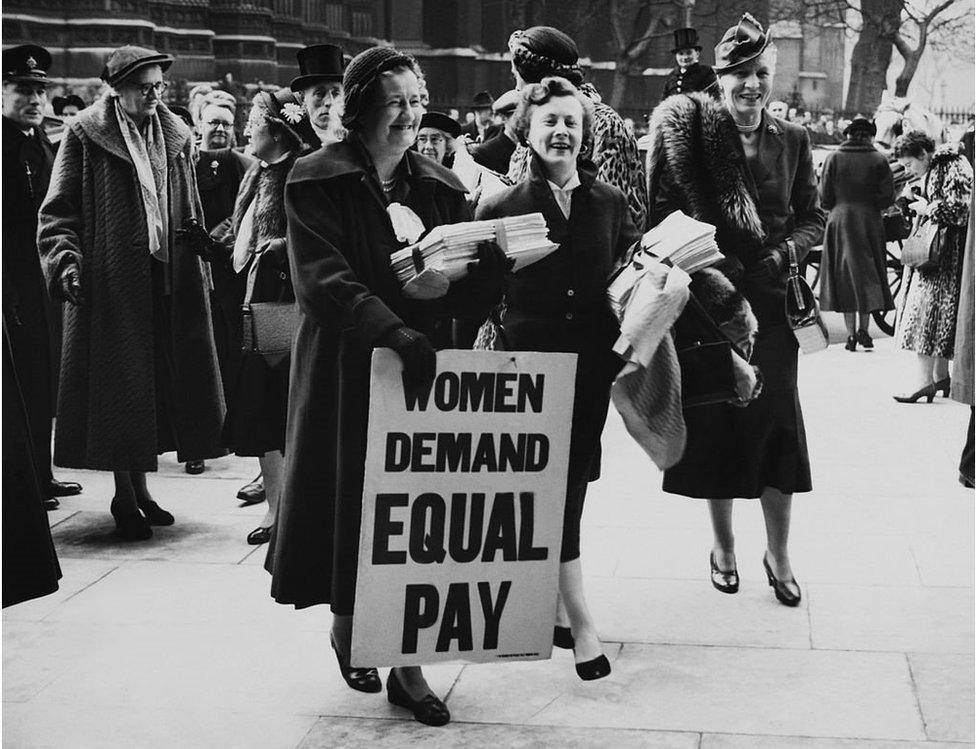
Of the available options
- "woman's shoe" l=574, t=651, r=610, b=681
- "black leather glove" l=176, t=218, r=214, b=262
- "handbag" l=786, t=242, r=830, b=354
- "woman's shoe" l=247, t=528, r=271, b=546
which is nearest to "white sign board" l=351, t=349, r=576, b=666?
"woman's shoe" l=574, t=651, r=610, b=681

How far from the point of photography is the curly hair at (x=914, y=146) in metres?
9.50

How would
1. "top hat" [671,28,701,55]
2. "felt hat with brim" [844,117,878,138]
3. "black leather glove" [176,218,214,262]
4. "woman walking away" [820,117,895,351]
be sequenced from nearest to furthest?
"black leather glove" [176,218,214,262], "top hat" [671,28,701,55], "felt hat with brim" [844,117,878,138], "woman walking away" [820,117,895,351]

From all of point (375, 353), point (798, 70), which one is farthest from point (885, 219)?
point (798, 70)

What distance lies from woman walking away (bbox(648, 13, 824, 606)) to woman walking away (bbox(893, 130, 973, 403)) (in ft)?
11.7

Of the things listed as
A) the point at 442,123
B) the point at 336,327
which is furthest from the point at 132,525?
the point at 442,123

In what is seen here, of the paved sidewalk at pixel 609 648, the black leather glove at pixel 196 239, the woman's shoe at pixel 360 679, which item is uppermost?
the black leather glove at pixel 196 239

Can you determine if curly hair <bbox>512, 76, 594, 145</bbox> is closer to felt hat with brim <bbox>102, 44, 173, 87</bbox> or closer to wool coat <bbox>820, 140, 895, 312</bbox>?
felt hat with brim <bbox>102, 44, 173, 87</bbox>

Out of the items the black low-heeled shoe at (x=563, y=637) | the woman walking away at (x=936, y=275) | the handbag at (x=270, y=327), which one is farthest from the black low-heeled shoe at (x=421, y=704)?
the woman walking away at (x=936, y=275)

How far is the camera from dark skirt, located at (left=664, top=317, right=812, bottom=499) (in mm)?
5168

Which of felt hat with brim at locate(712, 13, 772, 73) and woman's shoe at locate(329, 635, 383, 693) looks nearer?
woman's shoe at locate(329, 635, 383, 693)

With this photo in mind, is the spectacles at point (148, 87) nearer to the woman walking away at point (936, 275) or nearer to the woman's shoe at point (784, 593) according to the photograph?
the woman's shoe at point (784, 593)

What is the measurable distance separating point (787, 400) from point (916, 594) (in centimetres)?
88

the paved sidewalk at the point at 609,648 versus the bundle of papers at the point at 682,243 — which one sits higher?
the bundle of papers at the point at 682,243

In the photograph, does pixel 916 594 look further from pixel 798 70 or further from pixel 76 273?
pixel 798 70
